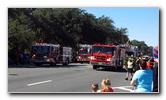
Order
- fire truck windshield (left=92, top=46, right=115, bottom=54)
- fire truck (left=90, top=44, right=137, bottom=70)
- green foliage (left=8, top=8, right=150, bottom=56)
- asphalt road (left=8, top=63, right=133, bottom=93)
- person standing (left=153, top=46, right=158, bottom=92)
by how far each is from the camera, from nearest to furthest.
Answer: person standing (left=153, top=46, right=158, bottom=92) → asphalt road (left=8, top=63, right=133, bottom=93) → green foliage (left=8, top=8, right=150, bottom=56) → fire truck windshield (left=92, top=46, right=115, bottom=54) → fire truck (left=90, top=44, right=137, bottom=70)

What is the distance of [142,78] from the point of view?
696 centimetres

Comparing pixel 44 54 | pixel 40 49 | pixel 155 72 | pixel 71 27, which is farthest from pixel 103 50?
pixel 155 72

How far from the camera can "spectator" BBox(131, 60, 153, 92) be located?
692 cm

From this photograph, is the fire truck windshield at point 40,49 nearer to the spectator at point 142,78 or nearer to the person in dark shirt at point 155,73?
the person in dark shirt at point 155,73

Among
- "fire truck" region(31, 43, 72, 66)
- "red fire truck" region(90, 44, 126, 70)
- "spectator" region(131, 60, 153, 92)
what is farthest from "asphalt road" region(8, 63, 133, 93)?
"fire truck" region(31, 43, 72, 66)

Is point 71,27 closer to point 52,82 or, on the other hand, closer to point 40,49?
point 52,82

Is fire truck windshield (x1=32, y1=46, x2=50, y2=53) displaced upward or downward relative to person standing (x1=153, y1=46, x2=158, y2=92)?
upward

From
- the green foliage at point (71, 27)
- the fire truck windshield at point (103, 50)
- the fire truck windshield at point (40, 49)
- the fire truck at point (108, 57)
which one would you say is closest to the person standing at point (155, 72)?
the green foliage at point (71, 27)

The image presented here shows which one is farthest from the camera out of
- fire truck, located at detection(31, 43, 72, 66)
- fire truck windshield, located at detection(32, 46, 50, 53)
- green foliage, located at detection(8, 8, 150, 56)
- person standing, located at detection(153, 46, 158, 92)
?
fire truck windshield, located at detection(32, 46, 50, 53)

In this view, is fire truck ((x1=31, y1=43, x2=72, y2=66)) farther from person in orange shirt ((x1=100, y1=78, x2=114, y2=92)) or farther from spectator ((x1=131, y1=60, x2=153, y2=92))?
spectator ((x1=131, y1=60, x2=153, y2=92))

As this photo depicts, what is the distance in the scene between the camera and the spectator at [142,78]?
6.92 meters

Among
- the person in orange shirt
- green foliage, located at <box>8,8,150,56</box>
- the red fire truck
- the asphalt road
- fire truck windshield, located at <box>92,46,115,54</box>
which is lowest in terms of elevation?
the asphalt road

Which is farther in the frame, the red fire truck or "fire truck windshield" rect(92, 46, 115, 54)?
the red fire truck

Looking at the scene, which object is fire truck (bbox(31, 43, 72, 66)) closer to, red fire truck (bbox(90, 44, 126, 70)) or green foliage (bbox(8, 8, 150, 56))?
red fire truck (bbox(90, 44, 126, 70))
